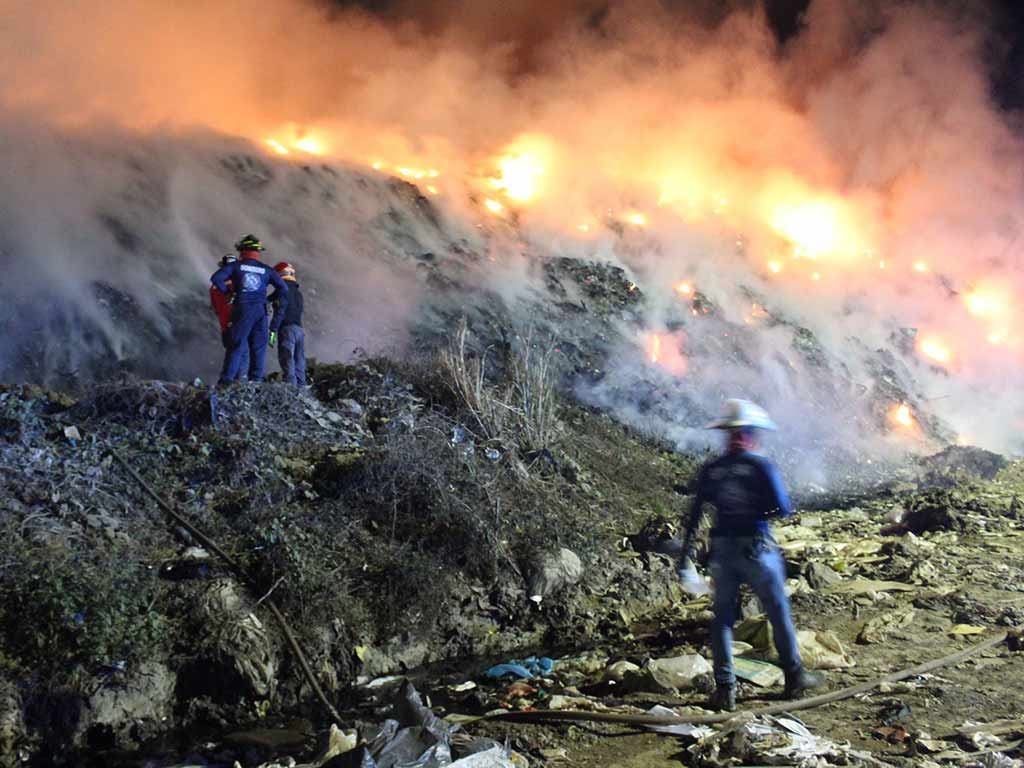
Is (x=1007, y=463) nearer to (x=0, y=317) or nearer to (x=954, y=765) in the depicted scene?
(x=954, y=765)

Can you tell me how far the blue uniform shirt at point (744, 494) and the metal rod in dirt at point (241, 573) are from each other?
2685 mm

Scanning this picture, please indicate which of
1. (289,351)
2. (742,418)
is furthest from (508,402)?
(742,418)

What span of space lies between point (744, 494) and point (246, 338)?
632 cm

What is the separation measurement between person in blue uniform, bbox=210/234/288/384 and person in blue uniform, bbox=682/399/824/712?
5.98m

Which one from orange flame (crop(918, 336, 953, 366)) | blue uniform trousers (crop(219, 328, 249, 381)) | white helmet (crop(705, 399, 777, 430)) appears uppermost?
orange flame (crop(918, 336, 953, 366))

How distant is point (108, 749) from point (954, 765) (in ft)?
15.6

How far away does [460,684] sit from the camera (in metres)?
5.50

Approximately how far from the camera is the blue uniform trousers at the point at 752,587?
4.52m

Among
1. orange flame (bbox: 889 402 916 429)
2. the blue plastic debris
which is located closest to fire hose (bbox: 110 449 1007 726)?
the blue plastic debris

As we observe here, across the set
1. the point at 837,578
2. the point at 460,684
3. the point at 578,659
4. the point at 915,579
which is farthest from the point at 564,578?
the point at 915,579

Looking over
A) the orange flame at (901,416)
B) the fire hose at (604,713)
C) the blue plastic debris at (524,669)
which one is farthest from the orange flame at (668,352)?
the blue plastic debris at (524,669)

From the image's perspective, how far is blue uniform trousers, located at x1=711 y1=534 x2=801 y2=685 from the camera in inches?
178

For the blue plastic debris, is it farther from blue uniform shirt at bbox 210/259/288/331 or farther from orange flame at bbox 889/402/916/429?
orange flame at bbox 889/402/916/429

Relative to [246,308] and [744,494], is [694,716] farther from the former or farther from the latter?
[246,308]
